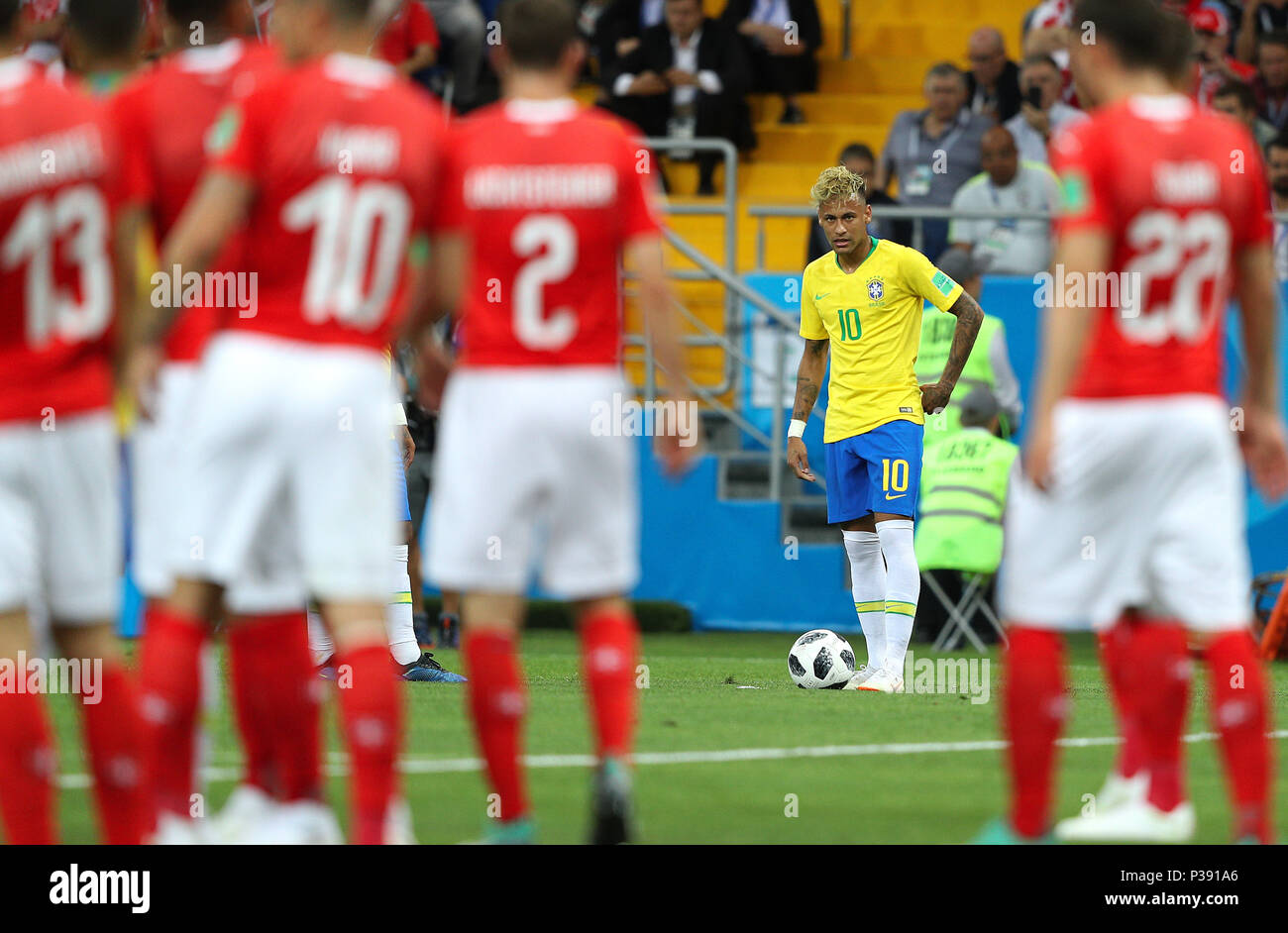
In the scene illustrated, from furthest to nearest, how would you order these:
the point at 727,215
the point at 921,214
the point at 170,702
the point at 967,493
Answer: the point at 727,215 → the point at 921,214 → the point at 967,493 → the point at 170,702

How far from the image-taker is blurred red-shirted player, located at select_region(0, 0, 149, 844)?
183 inches

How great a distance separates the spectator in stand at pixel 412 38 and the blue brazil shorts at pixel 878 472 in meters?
6.80

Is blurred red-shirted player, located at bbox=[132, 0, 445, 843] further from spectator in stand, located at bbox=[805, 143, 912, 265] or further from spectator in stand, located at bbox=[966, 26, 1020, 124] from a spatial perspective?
spectator in stand, located at bbox=[966, 26, 1020, 124]

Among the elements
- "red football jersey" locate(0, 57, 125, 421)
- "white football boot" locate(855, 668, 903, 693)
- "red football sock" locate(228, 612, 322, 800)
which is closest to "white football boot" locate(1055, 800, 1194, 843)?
"red football sock" locate(228, 612, 322, 800)

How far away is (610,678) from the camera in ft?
17.8

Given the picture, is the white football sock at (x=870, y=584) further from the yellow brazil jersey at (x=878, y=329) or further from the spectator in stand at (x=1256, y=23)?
the spectator in stand at (x=1256, y=23)

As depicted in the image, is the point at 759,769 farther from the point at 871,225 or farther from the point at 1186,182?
the point at 871,225

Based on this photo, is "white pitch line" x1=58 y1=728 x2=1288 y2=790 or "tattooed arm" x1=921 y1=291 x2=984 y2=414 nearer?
"white pitch line" x1=58 y1=728 x2=1288 y2=790

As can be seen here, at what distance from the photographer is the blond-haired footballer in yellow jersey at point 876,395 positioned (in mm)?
10109

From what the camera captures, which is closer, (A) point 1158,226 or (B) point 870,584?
(A) point 1158,226

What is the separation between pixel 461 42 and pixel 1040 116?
4.75m

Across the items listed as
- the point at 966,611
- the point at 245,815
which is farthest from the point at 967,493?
the point at 245,815

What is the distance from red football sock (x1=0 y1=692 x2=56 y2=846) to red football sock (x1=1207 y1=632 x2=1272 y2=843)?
2977 millimetres

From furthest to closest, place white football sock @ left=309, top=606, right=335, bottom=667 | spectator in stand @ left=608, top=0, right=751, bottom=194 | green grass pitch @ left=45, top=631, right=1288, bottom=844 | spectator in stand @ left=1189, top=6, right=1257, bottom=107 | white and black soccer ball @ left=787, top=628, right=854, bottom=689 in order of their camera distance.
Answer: spectator in stand @ left=608, top=0, right=751, bottom=194, spectator in stand @ left=1189, top=6, right=1257, bottom=107, white and black soccer ball @ left=787, top=628, right=854, bottom=689, white football sock @ left=309, top=606, right=335, bottom=667, green grass pitch @ left=45, top=631, right=1288, bottom=844
